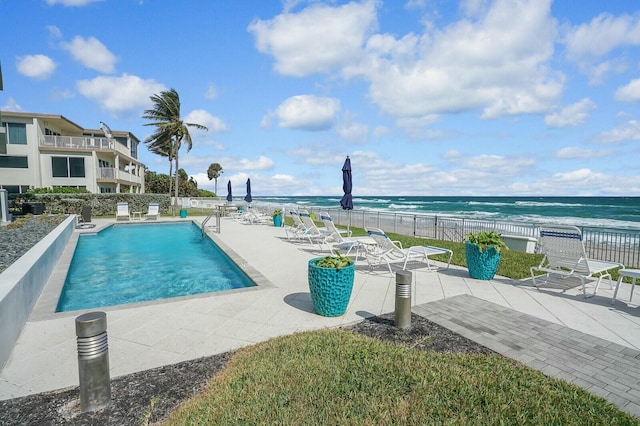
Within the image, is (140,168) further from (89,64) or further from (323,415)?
(323,415)

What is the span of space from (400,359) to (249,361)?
1342 mm

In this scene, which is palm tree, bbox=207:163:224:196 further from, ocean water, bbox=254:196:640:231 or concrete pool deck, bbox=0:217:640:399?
concrete pool deck, bbox=0:217:640:399

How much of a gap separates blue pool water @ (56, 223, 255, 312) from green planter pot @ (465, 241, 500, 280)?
395 centimetres

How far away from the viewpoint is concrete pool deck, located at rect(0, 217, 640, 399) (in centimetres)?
300

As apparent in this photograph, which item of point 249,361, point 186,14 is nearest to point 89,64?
point 186,14

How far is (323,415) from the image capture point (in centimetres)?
222

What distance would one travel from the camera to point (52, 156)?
2369 cm

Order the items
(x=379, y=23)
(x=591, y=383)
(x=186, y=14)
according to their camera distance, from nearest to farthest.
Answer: (x=591, y=383) → (x=186, y=14) → (x=379, y=23)

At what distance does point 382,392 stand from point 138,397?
1.83 metres

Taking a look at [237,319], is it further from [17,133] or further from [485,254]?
[17,133]

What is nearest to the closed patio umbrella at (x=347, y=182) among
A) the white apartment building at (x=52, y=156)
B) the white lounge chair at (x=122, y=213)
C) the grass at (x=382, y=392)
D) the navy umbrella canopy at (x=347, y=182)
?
the navy umbrella canopy at (x=347, y=182)

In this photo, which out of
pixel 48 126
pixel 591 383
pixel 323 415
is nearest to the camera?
pixel 323 415

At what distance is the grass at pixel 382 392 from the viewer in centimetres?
221

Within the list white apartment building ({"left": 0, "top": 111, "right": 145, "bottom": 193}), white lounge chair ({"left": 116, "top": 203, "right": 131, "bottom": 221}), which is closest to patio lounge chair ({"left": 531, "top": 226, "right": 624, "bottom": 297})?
white lounge chair ({"left": 116, "top": 203, "right": 131, "bottom": 221})
